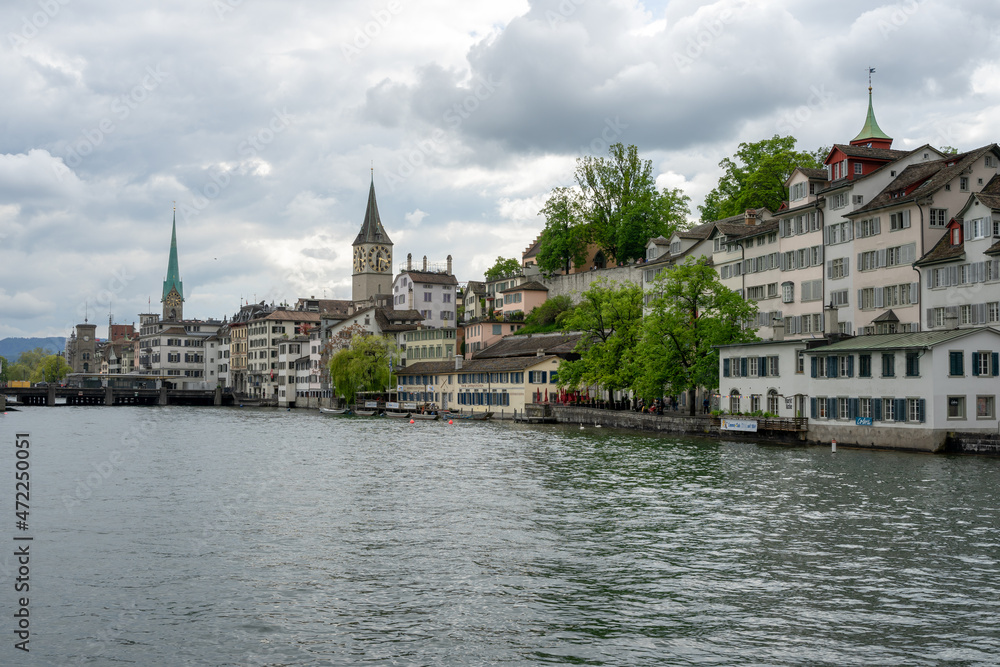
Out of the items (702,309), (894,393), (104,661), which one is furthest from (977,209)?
(104,661)

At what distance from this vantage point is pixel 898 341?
171ft

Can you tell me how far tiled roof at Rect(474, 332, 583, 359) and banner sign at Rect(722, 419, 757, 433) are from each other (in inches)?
1290

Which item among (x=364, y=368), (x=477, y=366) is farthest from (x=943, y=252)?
(x=364, y=368)

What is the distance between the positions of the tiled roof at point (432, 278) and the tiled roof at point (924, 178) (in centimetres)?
8873

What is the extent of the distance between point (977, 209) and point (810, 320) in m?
15.9

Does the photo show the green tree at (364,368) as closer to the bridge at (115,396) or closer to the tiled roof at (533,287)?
the tiled roof at (533,287)

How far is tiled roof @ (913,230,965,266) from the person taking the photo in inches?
2092

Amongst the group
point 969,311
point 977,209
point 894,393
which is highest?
point 977,209

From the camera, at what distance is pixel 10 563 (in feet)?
73.8

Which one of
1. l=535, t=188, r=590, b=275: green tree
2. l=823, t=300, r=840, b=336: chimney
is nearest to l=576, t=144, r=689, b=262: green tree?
l=535, t=188, r=590, b=275: green tree

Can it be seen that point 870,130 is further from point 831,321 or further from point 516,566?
point 516,566

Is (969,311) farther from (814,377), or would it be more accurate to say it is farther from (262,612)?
(262,612)

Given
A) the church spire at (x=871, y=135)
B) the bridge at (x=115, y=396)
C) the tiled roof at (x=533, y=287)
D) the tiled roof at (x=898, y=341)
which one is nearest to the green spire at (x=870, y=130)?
the church spire at (x=871, y=135)

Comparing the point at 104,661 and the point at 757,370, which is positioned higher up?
the point at 757,370
